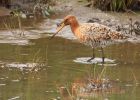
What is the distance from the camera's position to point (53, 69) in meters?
9.03

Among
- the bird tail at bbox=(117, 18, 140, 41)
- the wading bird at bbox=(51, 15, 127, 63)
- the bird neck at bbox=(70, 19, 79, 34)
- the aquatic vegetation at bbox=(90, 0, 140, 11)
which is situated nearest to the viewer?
the wading bird at bbox=(51, 15, 127, 63)

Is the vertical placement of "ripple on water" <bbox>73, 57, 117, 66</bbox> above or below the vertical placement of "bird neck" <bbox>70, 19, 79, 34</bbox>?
below

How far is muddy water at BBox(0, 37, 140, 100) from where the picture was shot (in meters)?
7.55

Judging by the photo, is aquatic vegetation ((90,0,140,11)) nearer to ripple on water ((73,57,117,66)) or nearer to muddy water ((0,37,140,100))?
Answer: muddy water ((0,37,140,100))

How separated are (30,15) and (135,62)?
4.60m

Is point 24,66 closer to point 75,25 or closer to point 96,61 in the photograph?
point 96,61

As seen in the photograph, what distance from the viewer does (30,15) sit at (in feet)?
45.4

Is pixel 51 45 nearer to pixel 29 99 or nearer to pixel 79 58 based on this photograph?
pixel 79 58

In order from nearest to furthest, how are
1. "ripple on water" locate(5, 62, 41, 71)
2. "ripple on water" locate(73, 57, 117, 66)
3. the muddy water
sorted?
the muddy water
"ripple on water" locate(5, 62, 41, 71)
"ripple on water" locate(73, 57, 117, 66)

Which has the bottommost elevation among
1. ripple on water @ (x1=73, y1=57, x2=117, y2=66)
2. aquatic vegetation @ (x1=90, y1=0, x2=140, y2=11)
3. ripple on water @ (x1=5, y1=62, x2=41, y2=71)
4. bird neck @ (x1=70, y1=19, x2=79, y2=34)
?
ripple on water @ (x1=73, y1=57, x2=117, y2=66)

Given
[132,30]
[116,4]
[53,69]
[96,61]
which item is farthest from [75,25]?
[116,4]

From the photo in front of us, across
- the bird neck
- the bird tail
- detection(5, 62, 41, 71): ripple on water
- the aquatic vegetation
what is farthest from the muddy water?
the aquatic vegetation

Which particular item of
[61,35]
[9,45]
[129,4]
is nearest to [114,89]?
[9,45]

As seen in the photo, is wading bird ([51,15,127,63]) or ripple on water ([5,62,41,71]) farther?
wading bird ([51,15,127,63])
